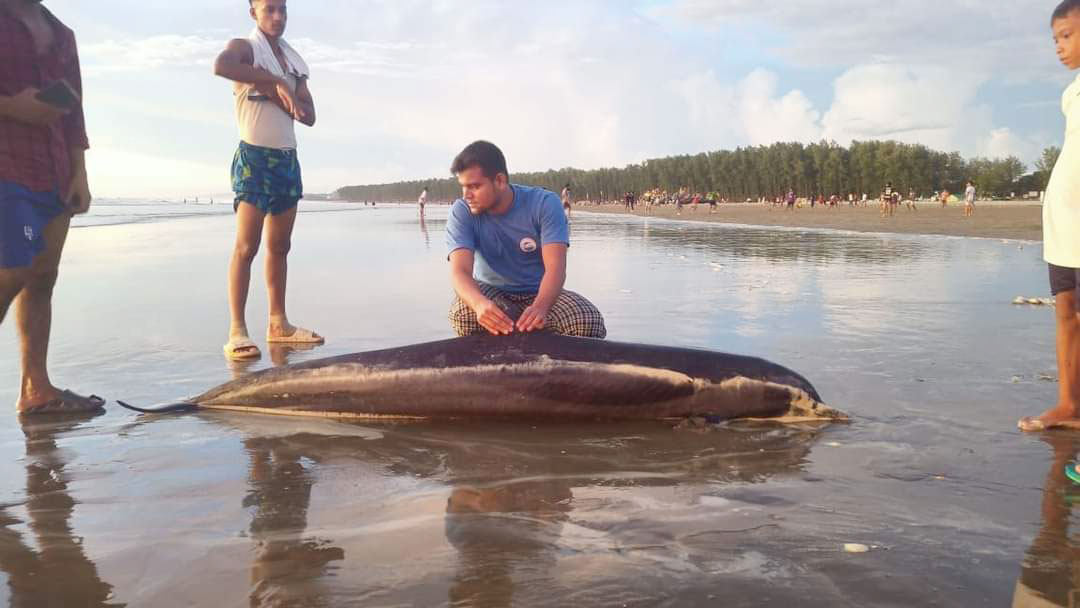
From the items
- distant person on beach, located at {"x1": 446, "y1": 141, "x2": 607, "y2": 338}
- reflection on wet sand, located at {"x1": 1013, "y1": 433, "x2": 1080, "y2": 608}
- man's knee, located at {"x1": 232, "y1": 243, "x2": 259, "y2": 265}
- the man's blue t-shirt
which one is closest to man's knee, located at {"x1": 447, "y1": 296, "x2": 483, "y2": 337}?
distant person on beach, located at {"x1": 446, "y1": 141, "x2": 607, "y2": 338}

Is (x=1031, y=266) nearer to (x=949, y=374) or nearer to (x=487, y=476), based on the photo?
(x=949, y=374)

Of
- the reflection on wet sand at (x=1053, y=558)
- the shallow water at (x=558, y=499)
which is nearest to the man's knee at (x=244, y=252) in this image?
the shallow water at (x=558, y=499)

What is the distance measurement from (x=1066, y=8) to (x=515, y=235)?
290cm

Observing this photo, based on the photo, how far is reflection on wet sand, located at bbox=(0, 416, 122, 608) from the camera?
2.01 m

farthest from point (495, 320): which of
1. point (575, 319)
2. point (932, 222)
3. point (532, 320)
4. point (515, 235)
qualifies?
point (932, 222)

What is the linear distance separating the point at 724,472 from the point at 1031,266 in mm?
11234

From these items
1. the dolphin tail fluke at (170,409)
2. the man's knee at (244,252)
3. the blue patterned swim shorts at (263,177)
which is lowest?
the dolphin tail fluke at (170,409)

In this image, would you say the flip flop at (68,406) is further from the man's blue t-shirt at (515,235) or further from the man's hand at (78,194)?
the man's blue t-shirt at (515,235)

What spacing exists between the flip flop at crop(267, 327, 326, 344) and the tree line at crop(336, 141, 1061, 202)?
90818mm

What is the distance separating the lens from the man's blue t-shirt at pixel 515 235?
457 cm

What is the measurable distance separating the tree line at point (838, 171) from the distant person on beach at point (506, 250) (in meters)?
91.2

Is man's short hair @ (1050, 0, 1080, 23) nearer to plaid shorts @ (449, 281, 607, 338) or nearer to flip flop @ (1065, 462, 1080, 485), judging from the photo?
flip flop @ (1065, 462, 1080, 485)

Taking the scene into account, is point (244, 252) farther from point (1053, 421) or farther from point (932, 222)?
point (932, 222)

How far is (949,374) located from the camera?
4.67m
